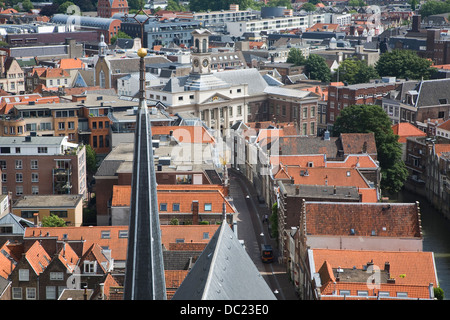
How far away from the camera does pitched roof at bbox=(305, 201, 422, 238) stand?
5259 centimetres

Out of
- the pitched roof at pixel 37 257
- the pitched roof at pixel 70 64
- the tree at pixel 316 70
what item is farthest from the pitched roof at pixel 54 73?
the pitched roof at pixel 37 257

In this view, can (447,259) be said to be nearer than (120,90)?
Yes

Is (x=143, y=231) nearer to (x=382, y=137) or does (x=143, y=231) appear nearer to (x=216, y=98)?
(x=382, y=137)

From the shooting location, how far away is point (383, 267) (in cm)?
4675

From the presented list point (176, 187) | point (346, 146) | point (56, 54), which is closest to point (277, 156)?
point (346, 146)

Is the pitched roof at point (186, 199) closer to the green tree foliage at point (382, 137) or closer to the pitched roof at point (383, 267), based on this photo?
the pitched roof at point (383, 267)

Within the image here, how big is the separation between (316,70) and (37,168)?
7564 centimetres

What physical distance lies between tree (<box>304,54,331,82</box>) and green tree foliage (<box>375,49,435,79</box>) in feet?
36.1

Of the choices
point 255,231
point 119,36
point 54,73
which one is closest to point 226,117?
point 54,73

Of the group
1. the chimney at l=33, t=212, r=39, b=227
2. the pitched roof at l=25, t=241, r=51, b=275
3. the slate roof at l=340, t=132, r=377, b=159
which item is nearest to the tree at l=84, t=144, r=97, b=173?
the chimney at l=33, t=212, r=39, b=227

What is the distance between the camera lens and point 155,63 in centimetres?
13088

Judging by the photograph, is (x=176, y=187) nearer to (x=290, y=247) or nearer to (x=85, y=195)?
(x=290, y=247)
